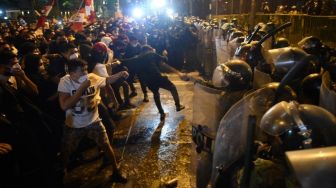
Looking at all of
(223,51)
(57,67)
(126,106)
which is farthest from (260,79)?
(223,51)

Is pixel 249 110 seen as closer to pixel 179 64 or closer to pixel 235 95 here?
pixel 235 95

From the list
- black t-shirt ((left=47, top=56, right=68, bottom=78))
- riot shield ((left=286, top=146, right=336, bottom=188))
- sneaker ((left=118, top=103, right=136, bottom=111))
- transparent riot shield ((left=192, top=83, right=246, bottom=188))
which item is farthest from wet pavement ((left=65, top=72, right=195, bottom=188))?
riot shield ((left=286, top=146, right=336, bottom=188))

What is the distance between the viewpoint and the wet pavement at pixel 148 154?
5.14 m

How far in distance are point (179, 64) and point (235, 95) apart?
1087 cm

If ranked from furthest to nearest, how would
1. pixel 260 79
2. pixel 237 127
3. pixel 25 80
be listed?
pixel 25 80, pixel 260 79, pixel 237 127

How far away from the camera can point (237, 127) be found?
99.9 inches

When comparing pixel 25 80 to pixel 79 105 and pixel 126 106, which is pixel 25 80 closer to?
pixel 79 105

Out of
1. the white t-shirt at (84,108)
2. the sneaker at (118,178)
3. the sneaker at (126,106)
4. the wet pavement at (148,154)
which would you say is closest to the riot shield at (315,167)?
the wet pavement at (148,154)

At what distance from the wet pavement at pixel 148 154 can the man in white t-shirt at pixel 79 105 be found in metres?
A: 0.50

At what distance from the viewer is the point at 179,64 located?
→ 14.3 metres

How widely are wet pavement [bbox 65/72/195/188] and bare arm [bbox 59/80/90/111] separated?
1354 mm

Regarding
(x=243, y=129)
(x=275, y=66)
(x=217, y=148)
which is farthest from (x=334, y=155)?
(x=275, y=66)

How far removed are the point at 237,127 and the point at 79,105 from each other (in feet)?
8.42

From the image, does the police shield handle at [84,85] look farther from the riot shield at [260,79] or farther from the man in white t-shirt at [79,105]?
the riot shield at [260,79]
